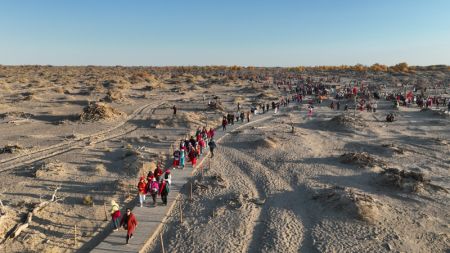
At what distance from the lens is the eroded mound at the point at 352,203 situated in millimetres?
15202

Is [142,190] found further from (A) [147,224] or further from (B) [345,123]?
(B) [345,123]

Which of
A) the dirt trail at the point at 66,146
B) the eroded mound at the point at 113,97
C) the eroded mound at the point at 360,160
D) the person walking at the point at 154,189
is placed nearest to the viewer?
the person walking at the point at 154,189

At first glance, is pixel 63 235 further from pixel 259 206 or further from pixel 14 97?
pixel 14 97

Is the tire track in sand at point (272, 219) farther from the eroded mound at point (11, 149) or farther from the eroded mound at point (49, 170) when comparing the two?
the eroded mound at point (11, 149)

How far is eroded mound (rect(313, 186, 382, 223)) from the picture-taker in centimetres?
1520

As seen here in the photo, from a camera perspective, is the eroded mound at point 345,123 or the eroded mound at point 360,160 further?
the eroded mound at point 345,123

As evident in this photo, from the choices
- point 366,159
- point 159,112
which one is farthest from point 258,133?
point 159,112

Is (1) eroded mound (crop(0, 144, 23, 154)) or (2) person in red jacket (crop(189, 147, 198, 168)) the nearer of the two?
(2) person in red jacket (crop(189, 147, 198, 168))

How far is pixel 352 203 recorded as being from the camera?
15711mm

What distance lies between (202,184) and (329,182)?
21.7ft

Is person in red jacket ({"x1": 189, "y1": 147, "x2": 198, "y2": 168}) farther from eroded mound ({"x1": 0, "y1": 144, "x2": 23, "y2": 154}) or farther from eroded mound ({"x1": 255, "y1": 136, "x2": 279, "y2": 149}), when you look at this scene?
eroded mound ({"x1": 0, "y1": 144, "x2": 23, "y2": 154})

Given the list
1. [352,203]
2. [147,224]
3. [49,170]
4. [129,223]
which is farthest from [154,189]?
[352,203]

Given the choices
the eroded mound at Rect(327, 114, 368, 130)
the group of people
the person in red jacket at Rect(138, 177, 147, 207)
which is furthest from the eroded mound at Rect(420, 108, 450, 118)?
the person in red jacket at Rect(138, 177, 147, 207)

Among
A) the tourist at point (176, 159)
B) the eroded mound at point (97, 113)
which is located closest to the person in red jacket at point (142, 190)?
the tourist at point (176, 159)
